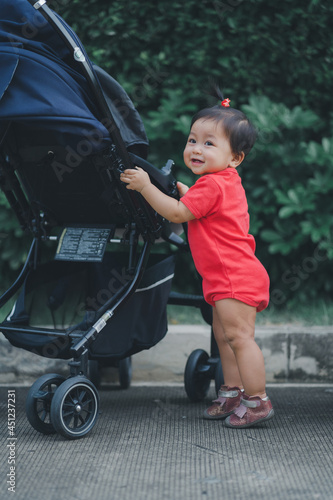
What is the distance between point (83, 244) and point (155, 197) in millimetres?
451

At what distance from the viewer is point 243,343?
3.07m

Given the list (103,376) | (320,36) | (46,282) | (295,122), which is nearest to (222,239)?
(46,282)

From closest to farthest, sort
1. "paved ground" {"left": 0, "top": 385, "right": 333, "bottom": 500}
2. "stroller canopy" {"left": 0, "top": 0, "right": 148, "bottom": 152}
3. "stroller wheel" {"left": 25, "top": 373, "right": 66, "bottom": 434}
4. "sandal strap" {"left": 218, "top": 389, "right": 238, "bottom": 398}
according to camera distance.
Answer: "paved ground" {"left": 0, "top": 385, "right": 333, "bottom": 500} → "stroller canopy" {"left": 0, "top": 0, "right": 148, "bottom": 152} → "stroller wheel" {"left": 25, "top": 373, "right": 66, "bottom": 434} → "sandal strap" {"left": 218, "top": 389, "right": 238, "bottom": 398}

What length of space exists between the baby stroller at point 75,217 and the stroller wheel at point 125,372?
0.12 m

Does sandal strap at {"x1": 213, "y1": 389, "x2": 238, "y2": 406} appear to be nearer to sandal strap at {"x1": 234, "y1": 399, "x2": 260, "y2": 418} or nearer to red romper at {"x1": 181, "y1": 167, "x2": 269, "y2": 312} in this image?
sandal strap at {"x1": 234, "y1": 399, "x2": 260, "y2": 418}

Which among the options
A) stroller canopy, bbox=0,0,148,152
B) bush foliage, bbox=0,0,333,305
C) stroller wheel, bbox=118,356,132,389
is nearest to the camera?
stroller canopy, bbox=0,0,148,152

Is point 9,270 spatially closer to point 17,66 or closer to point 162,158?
point 162,158

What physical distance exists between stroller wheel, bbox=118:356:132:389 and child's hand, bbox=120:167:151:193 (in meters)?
1.17

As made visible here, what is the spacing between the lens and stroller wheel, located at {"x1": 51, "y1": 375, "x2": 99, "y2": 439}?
2785mm

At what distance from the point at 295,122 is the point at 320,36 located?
744 millimetres

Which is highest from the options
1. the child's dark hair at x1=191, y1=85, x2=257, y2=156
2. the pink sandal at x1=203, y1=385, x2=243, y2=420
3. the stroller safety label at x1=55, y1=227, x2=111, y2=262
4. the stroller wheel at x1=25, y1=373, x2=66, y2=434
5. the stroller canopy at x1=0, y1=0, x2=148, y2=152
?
the stroller canopy at x1=0, y1=0, x2=148, y2=152

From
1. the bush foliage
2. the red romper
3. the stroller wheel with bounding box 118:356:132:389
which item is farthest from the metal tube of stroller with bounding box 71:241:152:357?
the bush foliage

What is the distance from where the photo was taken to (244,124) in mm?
3102

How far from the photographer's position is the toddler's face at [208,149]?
10.0ft
